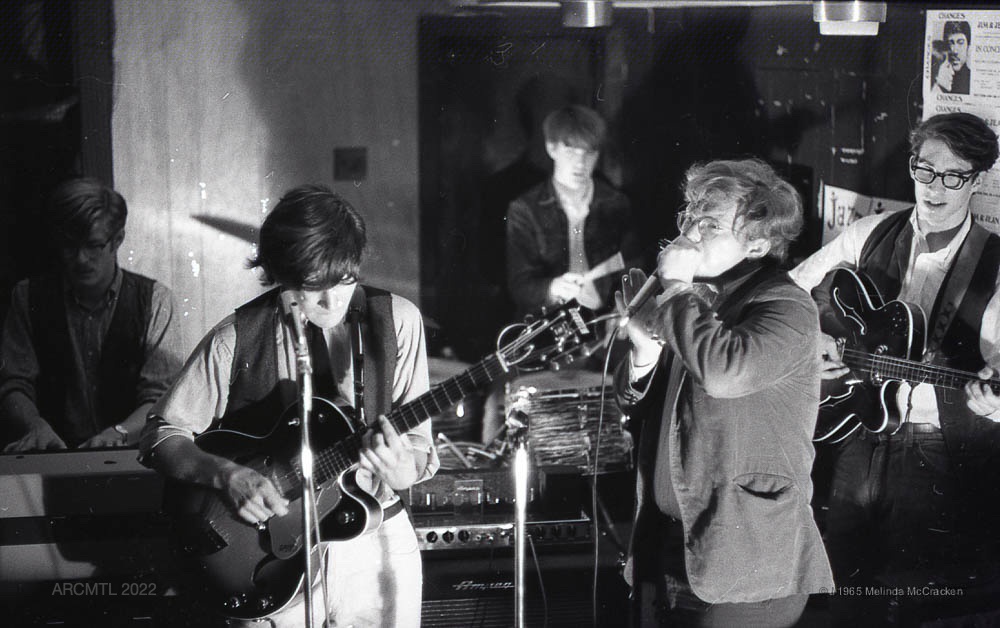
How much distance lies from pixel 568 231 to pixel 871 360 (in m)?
1.25

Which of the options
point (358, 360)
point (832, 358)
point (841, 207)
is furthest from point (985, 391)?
point (358, 360)

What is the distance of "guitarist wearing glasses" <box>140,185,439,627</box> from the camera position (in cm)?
251

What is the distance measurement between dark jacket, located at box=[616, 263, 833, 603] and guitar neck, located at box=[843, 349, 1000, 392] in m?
1.08

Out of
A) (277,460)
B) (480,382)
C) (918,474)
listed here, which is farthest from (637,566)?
(918,474)

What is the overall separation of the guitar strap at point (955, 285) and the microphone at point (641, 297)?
1.35 m

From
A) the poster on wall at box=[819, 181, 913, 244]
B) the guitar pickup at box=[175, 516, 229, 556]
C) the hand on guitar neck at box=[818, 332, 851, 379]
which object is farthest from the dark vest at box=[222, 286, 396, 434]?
the poster on wall at box=[819, 181, 913, 244]

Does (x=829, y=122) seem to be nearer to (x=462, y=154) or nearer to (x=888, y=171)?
(x=888, y=171)

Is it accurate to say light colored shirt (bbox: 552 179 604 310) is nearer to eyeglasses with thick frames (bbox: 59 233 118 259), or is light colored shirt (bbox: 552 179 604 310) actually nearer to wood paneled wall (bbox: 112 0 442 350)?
wood paneled wall (bbox: 112 0 442 350)

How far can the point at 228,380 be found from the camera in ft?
8.48

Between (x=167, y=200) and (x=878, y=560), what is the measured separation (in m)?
2.90

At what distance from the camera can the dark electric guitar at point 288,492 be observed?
102 inches

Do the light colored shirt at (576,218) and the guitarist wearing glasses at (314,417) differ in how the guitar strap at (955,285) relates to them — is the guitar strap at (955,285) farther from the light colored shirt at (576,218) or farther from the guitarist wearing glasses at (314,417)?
the guitarist wearing glasses at (314,417)

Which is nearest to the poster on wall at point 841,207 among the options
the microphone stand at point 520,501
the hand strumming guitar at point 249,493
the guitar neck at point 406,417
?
the guitar neck at point 406,417

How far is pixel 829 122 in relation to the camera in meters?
3.97
